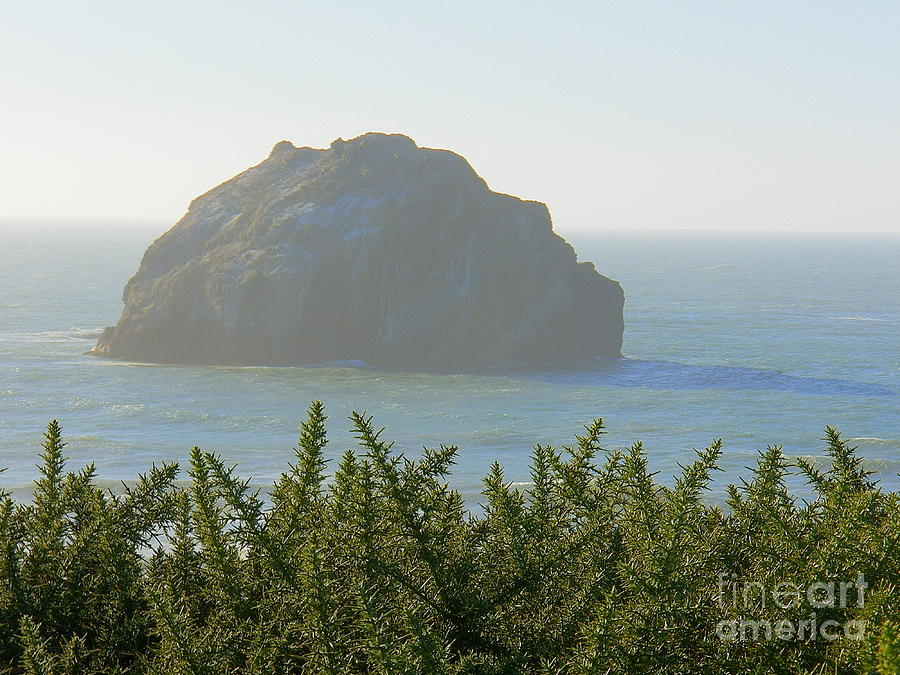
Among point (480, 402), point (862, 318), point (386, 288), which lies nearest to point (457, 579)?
point (480, 402)

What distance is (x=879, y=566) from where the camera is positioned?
4.23 m

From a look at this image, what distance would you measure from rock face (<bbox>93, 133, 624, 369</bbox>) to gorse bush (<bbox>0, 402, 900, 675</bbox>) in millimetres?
69555

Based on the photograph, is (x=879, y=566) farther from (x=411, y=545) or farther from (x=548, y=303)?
(x=548, y=303)

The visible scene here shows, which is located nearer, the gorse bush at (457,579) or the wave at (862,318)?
the gorse bush at (457,579)

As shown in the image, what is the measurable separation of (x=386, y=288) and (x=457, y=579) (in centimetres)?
7268

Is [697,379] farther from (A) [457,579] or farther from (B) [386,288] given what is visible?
(A) [457,579]

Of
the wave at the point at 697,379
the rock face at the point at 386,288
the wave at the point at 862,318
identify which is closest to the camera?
the wave at the point at 697,379

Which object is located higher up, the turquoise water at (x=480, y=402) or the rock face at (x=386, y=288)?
the rock face at (x=386, y=288)

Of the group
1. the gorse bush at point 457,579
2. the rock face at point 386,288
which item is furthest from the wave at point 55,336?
the gorse bush at point 457,579

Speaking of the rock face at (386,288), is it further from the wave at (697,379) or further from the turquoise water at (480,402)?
the wave at (697,379)

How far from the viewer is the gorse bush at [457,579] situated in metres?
4.09

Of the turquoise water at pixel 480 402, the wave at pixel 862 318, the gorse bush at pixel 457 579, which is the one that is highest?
the wave at pixel 862 318

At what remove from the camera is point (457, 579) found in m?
4.87

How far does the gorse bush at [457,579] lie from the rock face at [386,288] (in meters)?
69.6
